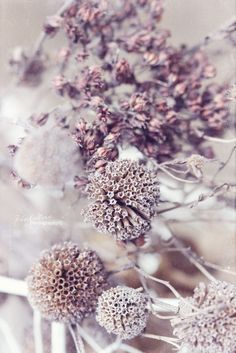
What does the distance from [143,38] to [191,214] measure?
199mm

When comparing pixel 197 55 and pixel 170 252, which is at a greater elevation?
pixel 197 55

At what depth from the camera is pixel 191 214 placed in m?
0.70

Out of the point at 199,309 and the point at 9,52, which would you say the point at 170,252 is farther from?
the point at 9,52

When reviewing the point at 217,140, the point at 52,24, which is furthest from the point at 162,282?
the point at 52,24

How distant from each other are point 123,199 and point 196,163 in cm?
9

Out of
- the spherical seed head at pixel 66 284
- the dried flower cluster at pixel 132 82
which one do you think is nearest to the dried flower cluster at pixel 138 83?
the dried flower cluster at pixel 132 82

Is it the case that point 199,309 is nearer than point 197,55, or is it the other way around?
point 199,309

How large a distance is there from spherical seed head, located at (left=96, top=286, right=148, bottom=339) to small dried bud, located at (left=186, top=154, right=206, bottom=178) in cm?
14

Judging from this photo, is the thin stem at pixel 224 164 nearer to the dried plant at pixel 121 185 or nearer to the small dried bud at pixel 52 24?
the dried plant at pixel 121 185

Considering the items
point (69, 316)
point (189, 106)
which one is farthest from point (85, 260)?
point (189, 106)

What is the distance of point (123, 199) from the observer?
0.62 m

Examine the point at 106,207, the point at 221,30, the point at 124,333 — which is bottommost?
the point at 124,333

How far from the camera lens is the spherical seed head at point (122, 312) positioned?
2.05 ft

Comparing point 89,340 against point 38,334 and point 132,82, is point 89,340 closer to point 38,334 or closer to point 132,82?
point 38,334
